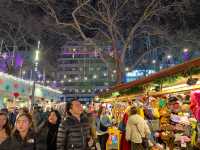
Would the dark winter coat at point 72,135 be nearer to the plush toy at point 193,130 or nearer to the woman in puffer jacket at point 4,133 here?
the woman in puffer jacket at point 4,133

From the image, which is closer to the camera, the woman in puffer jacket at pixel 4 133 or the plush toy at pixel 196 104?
the woman in puffer jacket at pixel 4 133

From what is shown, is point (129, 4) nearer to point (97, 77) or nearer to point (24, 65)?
point (24, 65)

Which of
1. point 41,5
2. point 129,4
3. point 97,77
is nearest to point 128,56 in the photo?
point 129,4

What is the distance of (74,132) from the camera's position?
581cm

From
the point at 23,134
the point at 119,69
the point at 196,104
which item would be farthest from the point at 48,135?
the point at 119,69

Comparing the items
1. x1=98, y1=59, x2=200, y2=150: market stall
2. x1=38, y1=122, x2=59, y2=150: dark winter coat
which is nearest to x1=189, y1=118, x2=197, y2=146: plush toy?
x1=98, y1=59, x2=200, y2=150: market stall

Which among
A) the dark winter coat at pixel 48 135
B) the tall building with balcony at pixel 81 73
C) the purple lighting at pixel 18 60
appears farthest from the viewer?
the tall building with balcony at pixel 81 73

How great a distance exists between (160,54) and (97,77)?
6817 cm

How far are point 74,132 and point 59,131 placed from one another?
24 centimetres

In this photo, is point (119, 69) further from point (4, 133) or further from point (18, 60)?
point (4, 133)

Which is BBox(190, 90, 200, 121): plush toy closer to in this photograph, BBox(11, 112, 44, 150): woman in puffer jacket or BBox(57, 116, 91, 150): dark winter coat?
BBox(57, 116, 91, 150): dark winter coat

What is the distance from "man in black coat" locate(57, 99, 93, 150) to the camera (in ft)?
18.9

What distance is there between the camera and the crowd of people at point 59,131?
15.0ft

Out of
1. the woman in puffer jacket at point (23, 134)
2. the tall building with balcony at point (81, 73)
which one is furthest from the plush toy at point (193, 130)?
the tall building with balcony at point (81, 73)
